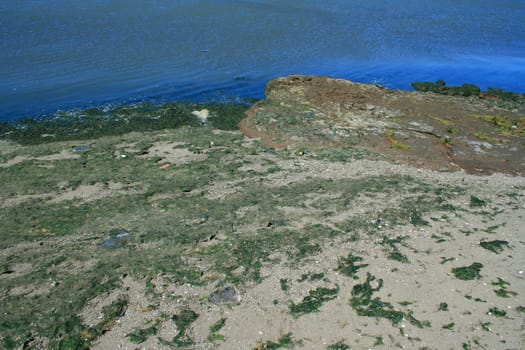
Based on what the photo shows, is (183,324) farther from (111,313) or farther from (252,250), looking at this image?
(252,250)

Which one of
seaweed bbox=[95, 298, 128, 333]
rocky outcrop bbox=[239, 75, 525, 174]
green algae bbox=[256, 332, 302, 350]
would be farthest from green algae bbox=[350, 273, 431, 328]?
rocky outcrop bbox=[239, 75, 525, 174]

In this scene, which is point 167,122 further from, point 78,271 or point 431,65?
point 431,65

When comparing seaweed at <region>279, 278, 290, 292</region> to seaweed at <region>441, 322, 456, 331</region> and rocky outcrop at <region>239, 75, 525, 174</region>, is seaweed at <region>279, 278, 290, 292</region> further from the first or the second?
rocky outcrop at <region>239, 75, 525, 174</region>

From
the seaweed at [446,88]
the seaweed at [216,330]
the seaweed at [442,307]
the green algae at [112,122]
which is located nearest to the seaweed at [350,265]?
the seaweed at [442,307]

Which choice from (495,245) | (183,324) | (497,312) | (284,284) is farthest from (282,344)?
(495,245)

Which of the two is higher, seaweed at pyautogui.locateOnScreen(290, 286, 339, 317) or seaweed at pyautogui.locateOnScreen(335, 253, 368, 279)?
seaweed at pyautogui.locateOnScreen(335, 253, 368, 279)

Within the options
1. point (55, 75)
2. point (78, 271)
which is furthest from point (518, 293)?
point (55, 75)
